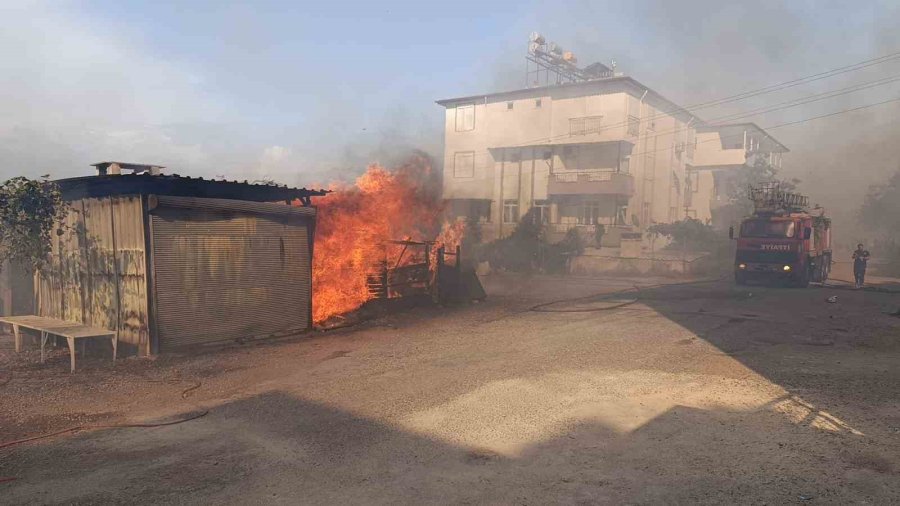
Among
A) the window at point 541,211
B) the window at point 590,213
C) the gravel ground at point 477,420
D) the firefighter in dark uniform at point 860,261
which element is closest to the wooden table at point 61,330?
the gravel ground at point 477,420

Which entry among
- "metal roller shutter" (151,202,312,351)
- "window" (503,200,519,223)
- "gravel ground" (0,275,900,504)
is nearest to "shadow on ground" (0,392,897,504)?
"gravel ground" (0,275,900,504)

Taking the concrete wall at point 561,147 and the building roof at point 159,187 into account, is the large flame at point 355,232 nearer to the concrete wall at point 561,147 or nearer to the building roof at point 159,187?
the building roof at point 159,187

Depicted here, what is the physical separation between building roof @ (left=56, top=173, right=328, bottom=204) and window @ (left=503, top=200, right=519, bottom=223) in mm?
31155

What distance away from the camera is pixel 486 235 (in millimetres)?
39750

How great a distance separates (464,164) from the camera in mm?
44344

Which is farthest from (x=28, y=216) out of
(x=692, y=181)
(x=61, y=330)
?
(x=692, y=181)

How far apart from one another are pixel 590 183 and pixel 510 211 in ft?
24.4

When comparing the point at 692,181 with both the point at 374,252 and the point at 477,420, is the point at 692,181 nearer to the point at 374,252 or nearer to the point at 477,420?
the point at 374,252

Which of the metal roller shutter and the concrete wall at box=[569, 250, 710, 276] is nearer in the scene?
the metal roller shutter

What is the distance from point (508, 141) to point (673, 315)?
29670 mm

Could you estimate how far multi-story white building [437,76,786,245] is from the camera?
37688 millimetres

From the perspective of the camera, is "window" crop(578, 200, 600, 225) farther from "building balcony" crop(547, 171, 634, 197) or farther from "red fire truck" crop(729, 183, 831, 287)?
"red fire truck" crop(729, 183, 831, 287)

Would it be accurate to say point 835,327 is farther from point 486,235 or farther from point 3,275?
point 486,235

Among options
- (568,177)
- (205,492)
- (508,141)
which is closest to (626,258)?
(568,177)
